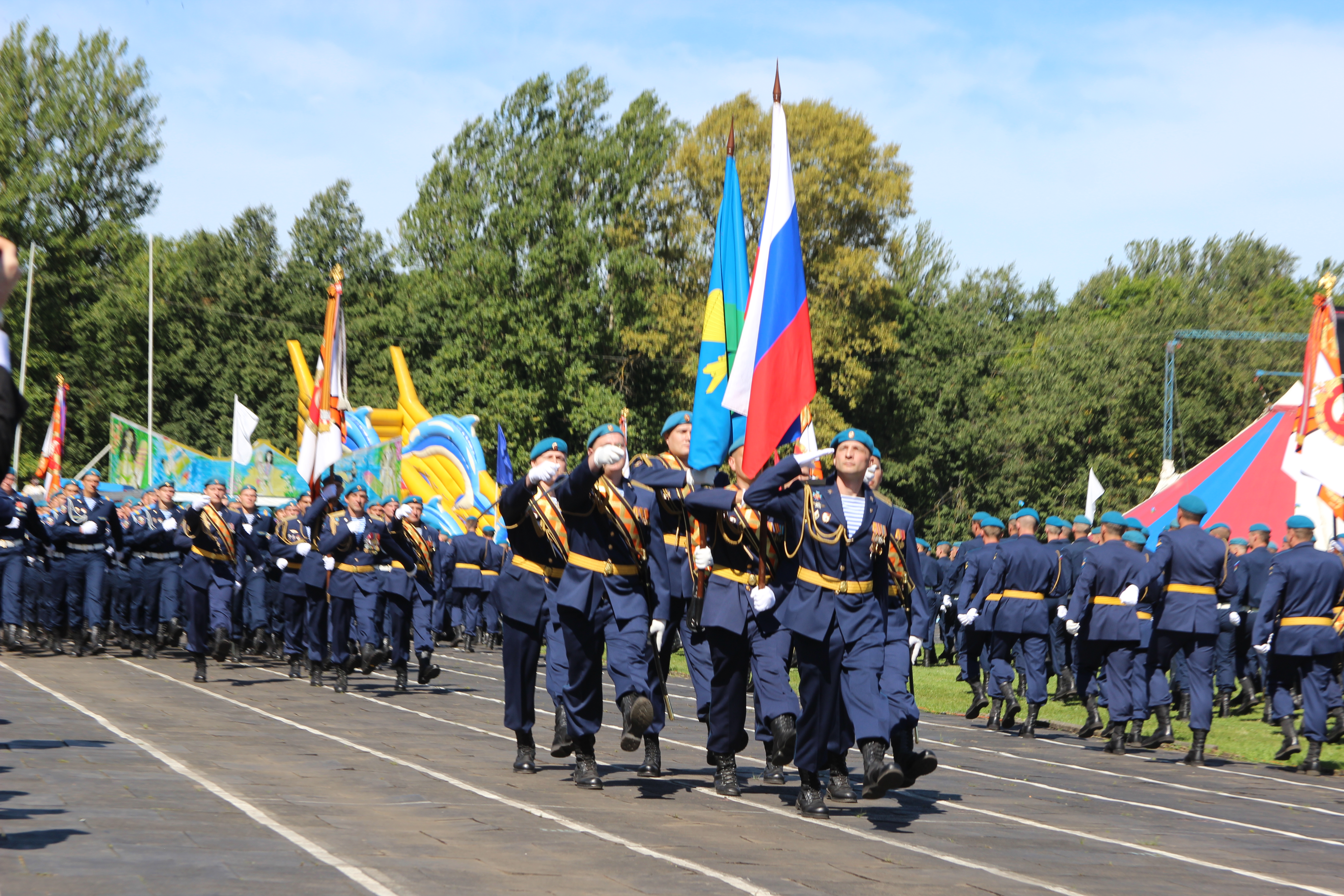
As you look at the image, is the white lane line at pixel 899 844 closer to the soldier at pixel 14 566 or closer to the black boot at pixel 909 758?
the black boot at pixel 909 758

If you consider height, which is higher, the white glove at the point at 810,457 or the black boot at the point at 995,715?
the white glove at the point at 810,457

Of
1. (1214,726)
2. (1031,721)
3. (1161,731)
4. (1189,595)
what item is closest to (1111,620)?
(1189,595)

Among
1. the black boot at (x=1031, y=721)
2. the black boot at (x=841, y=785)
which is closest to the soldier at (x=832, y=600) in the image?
the black boot at (x=841, y=785)

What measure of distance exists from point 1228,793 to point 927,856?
464 centimetres

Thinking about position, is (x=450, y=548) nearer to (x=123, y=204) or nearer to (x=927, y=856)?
(x=927, y=856)

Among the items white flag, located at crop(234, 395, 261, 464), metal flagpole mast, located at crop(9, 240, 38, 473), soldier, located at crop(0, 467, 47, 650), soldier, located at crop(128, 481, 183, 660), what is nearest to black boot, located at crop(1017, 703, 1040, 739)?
soldier, located at crop(128, 481, 183, 660)

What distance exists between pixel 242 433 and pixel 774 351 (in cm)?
2581

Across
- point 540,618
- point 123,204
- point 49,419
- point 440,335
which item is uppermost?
point 123,204

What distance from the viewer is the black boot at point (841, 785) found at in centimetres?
916

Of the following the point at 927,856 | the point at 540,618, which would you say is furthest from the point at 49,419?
the point at 927,856

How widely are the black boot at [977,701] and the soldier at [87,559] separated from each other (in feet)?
36.9

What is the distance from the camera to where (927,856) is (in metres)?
7.37

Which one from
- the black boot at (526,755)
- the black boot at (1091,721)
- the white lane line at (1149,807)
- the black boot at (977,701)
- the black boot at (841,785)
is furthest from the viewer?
the black boot at (977,701)

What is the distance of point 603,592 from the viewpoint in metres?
9.51
